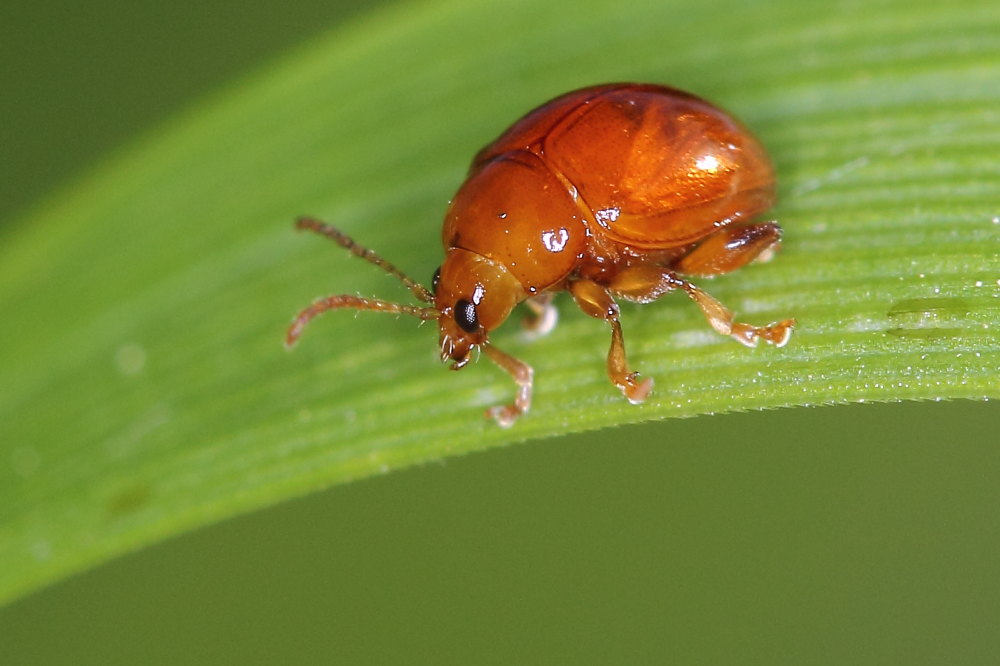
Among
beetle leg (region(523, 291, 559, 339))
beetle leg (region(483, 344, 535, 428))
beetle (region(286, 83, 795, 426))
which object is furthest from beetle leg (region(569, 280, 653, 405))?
beetle leg (region(483, 344, 535, 428))

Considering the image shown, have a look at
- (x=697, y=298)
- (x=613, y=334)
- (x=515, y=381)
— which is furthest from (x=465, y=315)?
(x=697, y=298)

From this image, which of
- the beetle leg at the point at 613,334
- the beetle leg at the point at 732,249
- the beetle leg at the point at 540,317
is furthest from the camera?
the beetle leg at the point at 540,317

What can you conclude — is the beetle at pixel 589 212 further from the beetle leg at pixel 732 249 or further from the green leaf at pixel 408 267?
the green leaf at pixel 408 267

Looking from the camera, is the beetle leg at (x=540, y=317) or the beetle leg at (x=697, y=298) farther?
the beetle leg at (x=540, y=317)

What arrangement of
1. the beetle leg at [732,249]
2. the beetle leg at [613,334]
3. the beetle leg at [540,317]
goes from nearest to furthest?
the beetle leg at [613,334] → the beetle leg at [732,249] → the beetle leg at [540,317]

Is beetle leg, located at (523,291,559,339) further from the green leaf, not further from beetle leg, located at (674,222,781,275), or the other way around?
beetle leg, located at (674,222,781,275)

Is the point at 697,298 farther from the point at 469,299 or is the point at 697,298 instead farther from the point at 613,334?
the point at 469,299

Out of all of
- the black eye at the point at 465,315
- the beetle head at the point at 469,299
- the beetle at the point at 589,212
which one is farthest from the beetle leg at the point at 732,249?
the black eye at the point at 465,315

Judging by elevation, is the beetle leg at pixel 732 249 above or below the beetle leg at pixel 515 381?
above

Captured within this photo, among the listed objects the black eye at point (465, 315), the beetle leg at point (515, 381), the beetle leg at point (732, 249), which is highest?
the beetle leg at point (732, 249)
